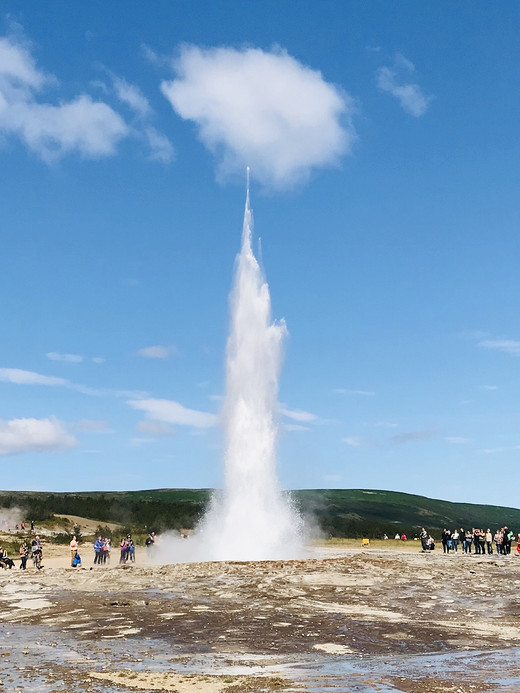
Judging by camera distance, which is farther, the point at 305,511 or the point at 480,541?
the point at 305,511

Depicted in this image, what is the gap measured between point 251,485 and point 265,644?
818 inches

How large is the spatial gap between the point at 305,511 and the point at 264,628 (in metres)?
103

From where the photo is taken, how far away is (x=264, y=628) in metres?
17.7

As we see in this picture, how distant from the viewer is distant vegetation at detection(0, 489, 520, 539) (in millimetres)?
75125

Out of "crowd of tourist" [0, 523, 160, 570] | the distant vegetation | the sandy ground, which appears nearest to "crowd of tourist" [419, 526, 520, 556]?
the sandy ground

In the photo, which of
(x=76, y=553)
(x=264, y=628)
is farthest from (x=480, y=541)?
(x=264, y=628)

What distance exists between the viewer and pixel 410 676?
482 inches

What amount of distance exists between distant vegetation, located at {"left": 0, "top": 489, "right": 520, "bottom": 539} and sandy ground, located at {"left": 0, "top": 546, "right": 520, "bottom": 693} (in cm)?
3223

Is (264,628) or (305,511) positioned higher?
(305,511)

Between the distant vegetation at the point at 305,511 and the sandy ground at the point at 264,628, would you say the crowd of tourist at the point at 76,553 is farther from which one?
the distant vegetation at the point at 305,511

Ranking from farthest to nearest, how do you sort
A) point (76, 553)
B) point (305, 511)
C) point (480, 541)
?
point (305, 511)
point (480, 541)
point (76, 553)

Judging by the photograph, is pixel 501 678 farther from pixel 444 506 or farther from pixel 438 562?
pixel 444 506

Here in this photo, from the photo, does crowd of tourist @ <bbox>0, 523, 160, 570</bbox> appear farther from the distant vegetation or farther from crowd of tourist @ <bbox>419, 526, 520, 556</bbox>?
the distant vegetation

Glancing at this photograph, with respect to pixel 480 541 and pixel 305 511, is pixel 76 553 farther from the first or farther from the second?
pixel 305 511
